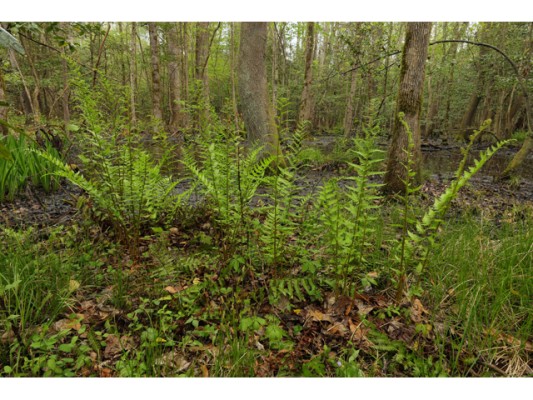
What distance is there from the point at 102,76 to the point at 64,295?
5.42 ft

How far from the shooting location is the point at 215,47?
20.2m

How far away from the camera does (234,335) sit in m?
1.83

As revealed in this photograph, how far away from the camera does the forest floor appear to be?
1.64 metres

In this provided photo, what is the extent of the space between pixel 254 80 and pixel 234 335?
16.1ft

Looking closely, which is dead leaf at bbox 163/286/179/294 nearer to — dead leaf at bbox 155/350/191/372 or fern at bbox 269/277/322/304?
dead leaf at bbox 155/350/191/372

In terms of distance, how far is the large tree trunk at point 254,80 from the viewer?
18.3 ft

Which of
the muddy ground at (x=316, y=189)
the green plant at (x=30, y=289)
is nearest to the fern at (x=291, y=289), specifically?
the muddy ground at (x=316, y=189)

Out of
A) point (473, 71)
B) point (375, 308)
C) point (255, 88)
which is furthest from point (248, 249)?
point (473, 71)

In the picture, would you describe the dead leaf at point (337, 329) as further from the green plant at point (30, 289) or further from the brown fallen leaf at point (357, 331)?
the green plant at point (30, 289)

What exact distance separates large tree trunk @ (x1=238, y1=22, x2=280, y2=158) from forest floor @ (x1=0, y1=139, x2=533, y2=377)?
3.78 m

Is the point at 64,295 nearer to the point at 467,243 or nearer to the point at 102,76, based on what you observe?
the point at 102,76

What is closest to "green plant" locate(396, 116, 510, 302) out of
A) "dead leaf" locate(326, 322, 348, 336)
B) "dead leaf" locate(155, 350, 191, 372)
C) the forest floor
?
the forest floor

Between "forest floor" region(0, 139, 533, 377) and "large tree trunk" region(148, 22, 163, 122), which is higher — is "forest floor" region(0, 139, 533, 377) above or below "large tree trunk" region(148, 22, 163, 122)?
below

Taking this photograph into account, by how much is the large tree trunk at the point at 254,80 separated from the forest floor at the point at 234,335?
378 cm
